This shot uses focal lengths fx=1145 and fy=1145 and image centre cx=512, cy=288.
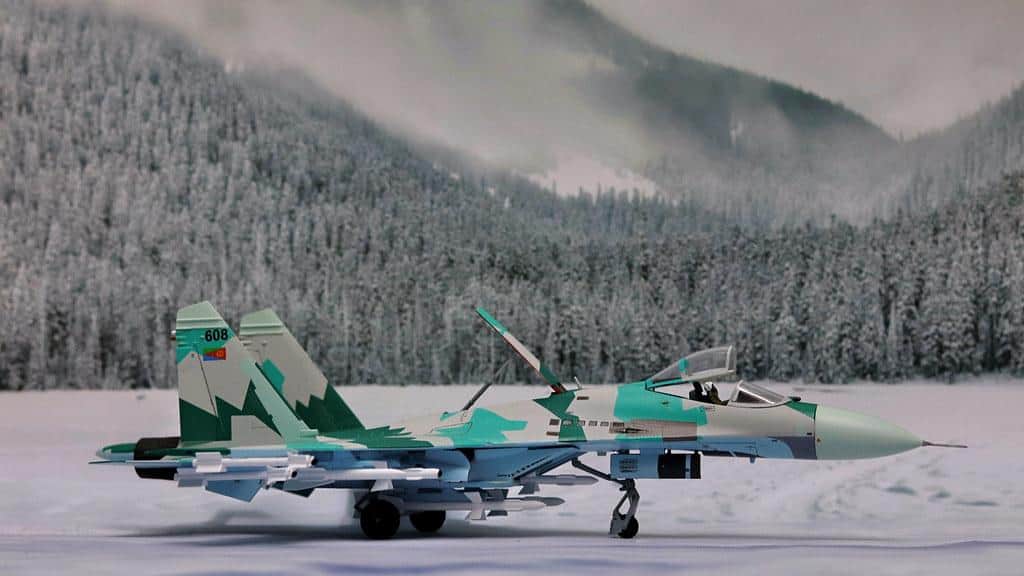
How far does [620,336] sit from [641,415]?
64.6 meters

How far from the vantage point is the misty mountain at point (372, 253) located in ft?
259

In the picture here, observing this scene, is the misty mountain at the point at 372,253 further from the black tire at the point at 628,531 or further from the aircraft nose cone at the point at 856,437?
the aircraft nose cone at the point at 856,437

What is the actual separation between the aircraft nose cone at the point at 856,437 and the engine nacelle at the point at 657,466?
1.58m

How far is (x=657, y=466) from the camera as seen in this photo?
47.2 ft

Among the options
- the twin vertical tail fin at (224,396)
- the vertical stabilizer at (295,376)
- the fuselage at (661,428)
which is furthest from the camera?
the vertical stabilizer at (295,376)

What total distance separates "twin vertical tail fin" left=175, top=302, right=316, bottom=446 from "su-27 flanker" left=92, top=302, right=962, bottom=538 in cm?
1

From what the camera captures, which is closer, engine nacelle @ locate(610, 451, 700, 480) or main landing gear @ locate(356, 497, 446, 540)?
engine nacelle @ locate(610, 451, 700, 480)

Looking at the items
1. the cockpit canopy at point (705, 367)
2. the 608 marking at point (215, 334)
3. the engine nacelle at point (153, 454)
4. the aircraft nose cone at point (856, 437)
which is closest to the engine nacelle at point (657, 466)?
the cockpit canopy at point (705, 367)

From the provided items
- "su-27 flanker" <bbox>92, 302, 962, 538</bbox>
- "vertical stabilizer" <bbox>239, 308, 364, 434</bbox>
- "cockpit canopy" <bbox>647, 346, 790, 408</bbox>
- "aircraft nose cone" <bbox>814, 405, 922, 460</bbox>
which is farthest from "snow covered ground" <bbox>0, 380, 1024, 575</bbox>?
"cockpit canopy" <bbox>647, 346, 790, 408</bbox>

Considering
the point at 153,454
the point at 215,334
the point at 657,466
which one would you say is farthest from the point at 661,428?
the point at 153,454

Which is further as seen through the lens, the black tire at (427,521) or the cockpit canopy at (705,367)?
the black tire at (427,521)

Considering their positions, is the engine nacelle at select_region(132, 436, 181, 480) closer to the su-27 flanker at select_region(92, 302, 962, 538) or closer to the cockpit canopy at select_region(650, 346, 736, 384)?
the su-27 flanker at select_region(92, 302, 962, 538)

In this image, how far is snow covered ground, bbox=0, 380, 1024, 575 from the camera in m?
11.2

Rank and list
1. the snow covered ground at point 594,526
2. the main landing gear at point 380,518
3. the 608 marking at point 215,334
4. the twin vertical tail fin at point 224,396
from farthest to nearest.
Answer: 1. the 608 marking at point 215,334
2. the twin vertical tail fin at point 224,396
3. the main landing gear at point 380,518
4. the snow covered ground at point 594,526
